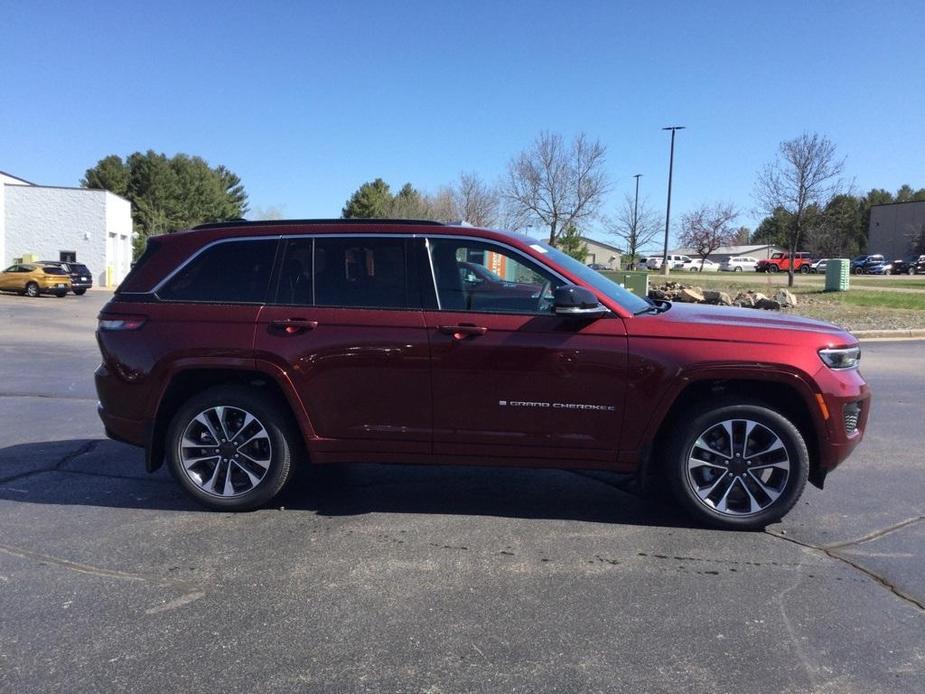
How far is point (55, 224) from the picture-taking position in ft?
144

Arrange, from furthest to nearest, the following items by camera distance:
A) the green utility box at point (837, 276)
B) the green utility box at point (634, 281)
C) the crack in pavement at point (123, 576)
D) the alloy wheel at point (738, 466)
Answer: the green utility box at point (837, 276)
the green utility box at point (634, 281)
the alloy wheel at point (738, 466)
the crack in pavement at point (123, 576)

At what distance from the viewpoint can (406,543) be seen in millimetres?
4426

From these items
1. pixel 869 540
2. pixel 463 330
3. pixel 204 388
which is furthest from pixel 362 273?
pixel 869 540

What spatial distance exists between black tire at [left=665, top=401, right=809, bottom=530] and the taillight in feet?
11.6

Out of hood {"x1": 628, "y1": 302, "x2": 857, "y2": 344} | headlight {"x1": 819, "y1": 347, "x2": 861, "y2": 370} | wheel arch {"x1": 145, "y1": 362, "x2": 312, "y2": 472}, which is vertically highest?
hood {"x1": 628, "y1": 302, "x2": 857, "y2": 344}

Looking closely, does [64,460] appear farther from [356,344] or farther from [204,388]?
[356,344]

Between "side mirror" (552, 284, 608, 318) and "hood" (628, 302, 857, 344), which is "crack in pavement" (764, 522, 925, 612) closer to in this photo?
"hood" (628, 302, 857, 344)

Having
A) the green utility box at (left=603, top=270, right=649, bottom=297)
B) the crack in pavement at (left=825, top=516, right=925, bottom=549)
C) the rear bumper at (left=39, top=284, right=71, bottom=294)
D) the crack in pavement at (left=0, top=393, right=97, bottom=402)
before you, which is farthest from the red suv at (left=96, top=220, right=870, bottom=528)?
the rear bumper at (left=39, top=284, right=71, bottom=294)

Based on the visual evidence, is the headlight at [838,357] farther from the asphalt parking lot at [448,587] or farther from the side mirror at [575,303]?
the side mirror at [575,303]

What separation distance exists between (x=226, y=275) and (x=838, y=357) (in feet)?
12.9

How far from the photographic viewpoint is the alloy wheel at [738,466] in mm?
4492

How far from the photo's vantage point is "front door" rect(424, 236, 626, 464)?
4461 mm

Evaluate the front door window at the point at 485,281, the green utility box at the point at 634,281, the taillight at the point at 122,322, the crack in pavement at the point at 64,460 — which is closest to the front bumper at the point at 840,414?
the front door window at the point at 485,281

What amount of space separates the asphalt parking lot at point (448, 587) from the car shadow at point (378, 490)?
2 centimetres
